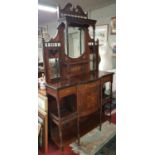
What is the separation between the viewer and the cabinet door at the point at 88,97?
1917 mm

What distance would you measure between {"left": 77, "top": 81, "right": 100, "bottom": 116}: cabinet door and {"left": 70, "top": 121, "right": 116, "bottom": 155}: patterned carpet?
36cm

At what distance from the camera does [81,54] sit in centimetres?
226

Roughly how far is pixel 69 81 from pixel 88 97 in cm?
35

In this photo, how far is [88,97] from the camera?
2018 millimetres

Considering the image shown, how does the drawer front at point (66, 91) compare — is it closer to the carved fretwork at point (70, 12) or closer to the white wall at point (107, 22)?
the carved fretwork at point (70, 12)

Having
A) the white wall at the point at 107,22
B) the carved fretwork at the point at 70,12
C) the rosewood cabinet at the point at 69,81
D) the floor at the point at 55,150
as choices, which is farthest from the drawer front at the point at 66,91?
the white wall at the point at 107,22

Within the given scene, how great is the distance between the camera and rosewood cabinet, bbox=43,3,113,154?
181 centimetres

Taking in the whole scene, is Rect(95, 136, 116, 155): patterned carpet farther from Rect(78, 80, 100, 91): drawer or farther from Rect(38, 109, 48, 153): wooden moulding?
Rect(78, 80, 100, 91): drawer

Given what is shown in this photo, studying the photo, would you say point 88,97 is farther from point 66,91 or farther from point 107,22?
point 107,22

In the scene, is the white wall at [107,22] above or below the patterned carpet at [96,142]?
above

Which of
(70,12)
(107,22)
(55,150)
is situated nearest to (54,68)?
(70,12)

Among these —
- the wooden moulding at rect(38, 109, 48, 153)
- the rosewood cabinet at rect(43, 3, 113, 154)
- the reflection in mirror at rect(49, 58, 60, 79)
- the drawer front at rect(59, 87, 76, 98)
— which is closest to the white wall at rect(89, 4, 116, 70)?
the rosewood cabinet at rect(43, 3, 113, 154)
